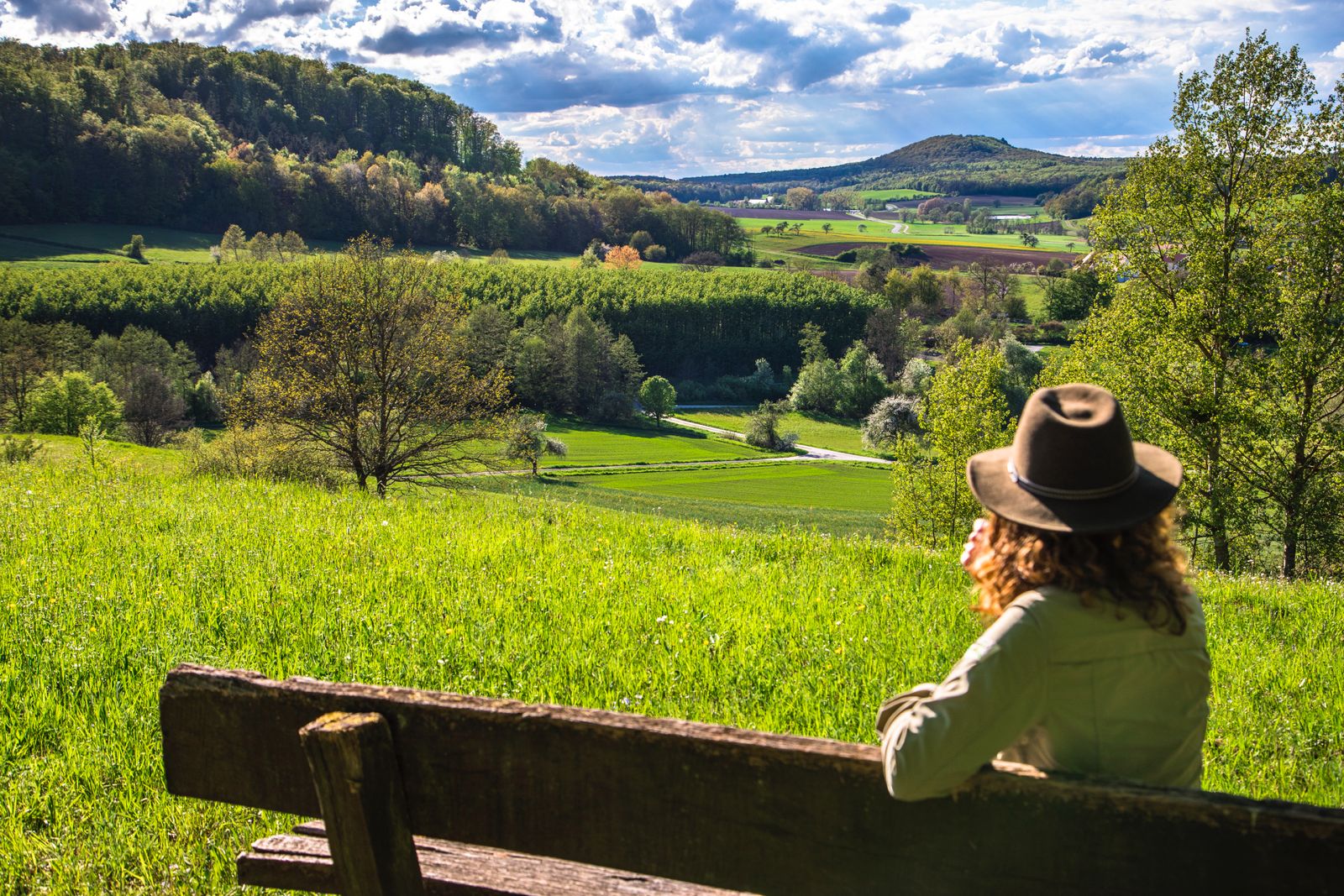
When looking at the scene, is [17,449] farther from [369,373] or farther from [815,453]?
[815,453]

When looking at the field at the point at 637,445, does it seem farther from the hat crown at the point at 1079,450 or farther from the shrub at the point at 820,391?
the hat crown at the point at 1079,450

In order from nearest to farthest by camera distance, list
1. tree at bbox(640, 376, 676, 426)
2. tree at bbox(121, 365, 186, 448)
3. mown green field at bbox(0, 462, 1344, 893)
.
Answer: mown green field at bbox(0, 462, 1344, 893)
tree at bbox(121, 365, 186, 448)
tree at bbox(640, 376, 676, 426)

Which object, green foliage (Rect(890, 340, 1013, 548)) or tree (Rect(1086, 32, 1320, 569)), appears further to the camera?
green foliage (Rect(890, 340, 1013, 548))

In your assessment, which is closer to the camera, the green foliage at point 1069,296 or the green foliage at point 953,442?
the green foliage at point 953,442

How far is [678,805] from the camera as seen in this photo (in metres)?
2.10

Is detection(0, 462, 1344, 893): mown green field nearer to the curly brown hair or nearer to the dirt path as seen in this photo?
the curly brown hair

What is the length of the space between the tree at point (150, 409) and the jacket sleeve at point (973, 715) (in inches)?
3178

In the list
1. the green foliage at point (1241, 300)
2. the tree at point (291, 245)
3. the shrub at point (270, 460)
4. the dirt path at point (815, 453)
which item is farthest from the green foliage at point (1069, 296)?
the tree at point (291, 245)

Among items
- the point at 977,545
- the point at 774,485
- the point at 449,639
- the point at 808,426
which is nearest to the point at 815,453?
the point at 808,426

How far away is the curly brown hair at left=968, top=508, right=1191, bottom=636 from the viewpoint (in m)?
2.47

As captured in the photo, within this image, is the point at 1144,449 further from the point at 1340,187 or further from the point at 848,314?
the point at 848,314

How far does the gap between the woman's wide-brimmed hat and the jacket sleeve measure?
1.10ft

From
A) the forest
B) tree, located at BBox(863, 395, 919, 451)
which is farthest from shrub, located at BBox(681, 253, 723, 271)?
tree, located at BBox(863, 395, 919, 451)

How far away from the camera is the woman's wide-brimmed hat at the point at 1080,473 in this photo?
2.51m
